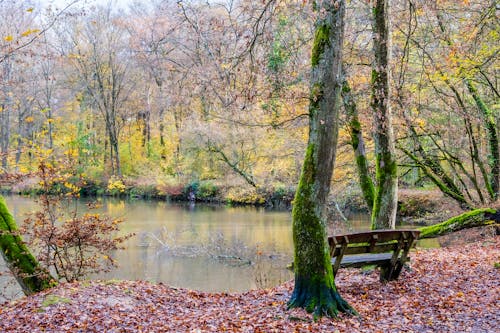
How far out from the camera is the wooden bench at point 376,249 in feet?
22.3

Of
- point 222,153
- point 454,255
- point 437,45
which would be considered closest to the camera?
point 454,255

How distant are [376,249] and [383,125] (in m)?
2.24

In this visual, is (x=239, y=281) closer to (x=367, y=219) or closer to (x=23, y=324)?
(x=23, y=324)

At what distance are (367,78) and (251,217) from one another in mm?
12029

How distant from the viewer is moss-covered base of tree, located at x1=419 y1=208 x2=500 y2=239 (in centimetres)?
1177

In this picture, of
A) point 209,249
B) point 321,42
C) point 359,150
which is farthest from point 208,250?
point 321,42

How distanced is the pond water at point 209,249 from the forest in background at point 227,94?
104 inches

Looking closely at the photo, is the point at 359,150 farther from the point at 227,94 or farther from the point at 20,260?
the point at 20,260

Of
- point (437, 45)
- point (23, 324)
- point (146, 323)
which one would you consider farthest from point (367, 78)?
point (23, 324)

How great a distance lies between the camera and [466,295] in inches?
277

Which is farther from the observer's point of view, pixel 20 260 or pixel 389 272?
pixel 20 260

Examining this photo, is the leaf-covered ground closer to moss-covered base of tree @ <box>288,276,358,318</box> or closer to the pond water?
moss-covered base of tree @ <box>288,276,358,318</box>

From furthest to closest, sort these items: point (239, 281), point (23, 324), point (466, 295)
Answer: point (239, 281), point (466, 295), point (23, 324)

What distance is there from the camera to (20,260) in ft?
27.7
